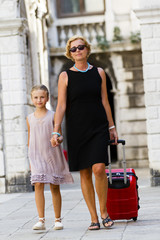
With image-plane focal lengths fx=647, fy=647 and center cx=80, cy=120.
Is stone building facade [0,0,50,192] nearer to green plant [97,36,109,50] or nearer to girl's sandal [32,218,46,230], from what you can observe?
girl's sandal [32,218,46,230]

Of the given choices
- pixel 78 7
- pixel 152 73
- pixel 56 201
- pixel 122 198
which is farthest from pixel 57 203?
pixel 78 7

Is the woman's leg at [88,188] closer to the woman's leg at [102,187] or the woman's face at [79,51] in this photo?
the woman's leg at [102,187]

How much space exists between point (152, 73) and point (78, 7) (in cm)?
1007

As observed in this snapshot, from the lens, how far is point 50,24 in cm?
2059

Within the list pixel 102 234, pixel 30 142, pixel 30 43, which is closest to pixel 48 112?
pixel 30 142

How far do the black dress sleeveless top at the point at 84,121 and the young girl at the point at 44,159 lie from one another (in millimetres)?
281

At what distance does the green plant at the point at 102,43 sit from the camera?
20.2m

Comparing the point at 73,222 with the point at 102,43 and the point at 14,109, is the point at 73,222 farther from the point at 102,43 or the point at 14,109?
the point at 102,43

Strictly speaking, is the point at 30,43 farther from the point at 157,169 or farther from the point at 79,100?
the point at 79,100

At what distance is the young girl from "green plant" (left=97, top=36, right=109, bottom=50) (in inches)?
525

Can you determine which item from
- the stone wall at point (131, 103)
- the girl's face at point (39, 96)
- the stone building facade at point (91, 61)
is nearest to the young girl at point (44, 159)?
the girl's face at point (39, 96)

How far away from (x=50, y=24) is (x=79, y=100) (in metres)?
14.2

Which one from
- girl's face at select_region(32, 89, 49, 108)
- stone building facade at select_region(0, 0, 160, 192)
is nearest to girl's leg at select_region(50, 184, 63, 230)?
girl's face at select_region(32, 89, 49, 108)

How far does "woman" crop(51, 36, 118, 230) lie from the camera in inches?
261
